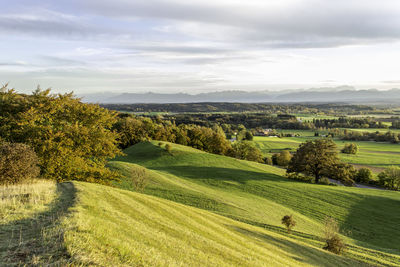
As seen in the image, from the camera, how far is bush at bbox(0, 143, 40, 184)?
701 inches

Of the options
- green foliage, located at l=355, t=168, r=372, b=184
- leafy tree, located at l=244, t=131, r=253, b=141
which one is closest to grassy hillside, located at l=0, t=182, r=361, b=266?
green foliage, located at l=355, t=168, r=372, b=184

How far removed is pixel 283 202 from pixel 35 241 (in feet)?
140

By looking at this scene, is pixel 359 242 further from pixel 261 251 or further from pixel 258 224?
pixel 261 251

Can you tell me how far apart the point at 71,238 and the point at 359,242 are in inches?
1408

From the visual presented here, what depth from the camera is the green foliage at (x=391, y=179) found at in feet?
228

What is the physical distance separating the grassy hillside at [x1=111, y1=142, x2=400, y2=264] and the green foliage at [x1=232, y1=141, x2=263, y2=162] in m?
31.8

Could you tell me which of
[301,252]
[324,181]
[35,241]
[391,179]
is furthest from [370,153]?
[35,241]

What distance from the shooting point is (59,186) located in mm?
17969

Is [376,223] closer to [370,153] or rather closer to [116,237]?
[116,237]

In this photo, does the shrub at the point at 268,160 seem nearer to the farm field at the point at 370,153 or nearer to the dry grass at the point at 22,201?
the farm field at the point at 370,153

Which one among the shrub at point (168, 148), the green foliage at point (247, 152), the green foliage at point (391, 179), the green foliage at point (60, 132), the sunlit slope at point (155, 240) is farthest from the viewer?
the green foliage at point (247, 152)

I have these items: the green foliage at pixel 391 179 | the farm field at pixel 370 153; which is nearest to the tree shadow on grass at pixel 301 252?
the green foliage at pixel 391 179

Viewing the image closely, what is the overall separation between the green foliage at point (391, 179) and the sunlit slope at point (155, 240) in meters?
63.7

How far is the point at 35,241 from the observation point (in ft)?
28.5
